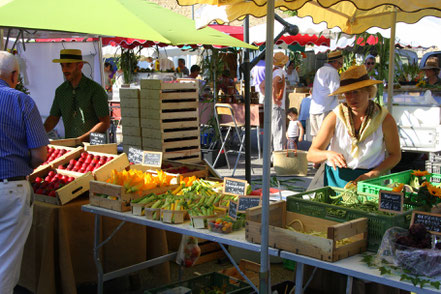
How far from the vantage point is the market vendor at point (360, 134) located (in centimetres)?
420

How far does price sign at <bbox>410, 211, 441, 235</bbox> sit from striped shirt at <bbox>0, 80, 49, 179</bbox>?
8.07ft

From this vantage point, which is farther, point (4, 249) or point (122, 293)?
point (122, 293)

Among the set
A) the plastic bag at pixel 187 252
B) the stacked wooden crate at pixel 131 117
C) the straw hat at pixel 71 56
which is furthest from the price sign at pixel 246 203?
the stacked wooden crate at pixel 131 117

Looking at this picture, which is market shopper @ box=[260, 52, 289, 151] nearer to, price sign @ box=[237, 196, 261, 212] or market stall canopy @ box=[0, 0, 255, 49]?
market stall canopy @ box=[0, 0, 255, 49]

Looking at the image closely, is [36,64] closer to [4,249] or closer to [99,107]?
[99,107]

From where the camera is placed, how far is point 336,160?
4.27 m

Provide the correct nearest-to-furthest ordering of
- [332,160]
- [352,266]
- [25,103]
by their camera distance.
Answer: [352,266] < [25,103] < [332,160]

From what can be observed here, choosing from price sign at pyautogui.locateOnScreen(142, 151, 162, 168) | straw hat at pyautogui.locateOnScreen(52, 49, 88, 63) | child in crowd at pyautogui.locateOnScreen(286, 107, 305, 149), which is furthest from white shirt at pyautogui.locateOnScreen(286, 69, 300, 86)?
price sign at pyautogui.locateOnScreen(142, 151, 162, 168)

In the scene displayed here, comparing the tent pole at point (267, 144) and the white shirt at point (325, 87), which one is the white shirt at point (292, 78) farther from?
the tent pole at point (267, 144)

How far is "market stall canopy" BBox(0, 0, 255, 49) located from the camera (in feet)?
14.4

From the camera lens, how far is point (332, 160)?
4289mm

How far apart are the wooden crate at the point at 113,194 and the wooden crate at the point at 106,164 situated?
1.74ft

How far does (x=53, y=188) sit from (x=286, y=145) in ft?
21.9

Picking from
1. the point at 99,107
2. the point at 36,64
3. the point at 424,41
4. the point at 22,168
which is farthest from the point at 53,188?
the point at 424,41
